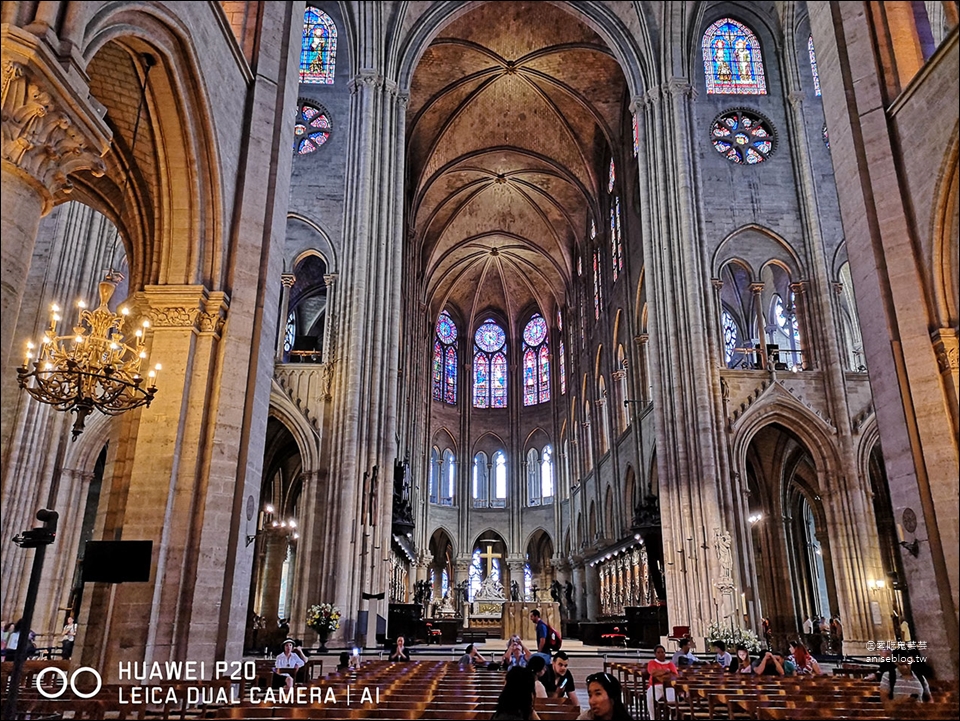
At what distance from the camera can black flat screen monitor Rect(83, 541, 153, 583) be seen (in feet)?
25.8

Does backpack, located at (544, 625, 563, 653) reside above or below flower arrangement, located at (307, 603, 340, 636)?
below

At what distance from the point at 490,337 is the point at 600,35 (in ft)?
79.8

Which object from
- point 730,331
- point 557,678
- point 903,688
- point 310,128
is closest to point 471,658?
point 557,678

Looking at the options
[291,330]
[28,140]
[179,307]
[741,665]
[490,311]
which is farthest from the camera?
[490,311]

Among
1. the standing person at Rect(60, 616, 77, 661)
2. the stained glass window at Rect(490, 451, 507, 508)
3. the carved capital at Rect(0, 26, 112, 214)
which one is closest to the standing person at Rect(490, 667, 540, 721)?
the carved capital at Rect(0, 26, 112, 214)

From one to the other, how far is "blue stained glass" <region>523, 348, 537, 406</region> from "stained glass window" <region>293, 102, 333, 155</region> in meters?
25.1

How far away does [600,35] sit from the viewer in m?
25.4

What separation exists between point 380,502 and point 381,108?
12.2 m

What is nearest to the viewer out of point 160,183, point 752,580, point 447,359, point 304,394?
point 160,183

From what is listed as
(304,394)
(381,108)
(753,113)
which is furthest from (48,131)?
(753,113)

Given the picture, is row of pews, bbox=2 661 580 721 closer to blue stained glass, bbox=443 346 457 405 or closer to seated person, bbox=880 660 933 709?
seated person, bbox=880 660 933 709

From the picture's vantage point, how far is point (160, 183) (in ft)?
32.7

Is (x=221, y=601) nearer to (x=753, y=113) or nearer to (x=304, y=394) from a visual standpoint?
(x=304, y=394)

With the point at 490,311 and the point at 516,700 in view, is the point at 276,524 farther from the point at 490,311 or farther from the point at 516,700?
the point at 490,311
